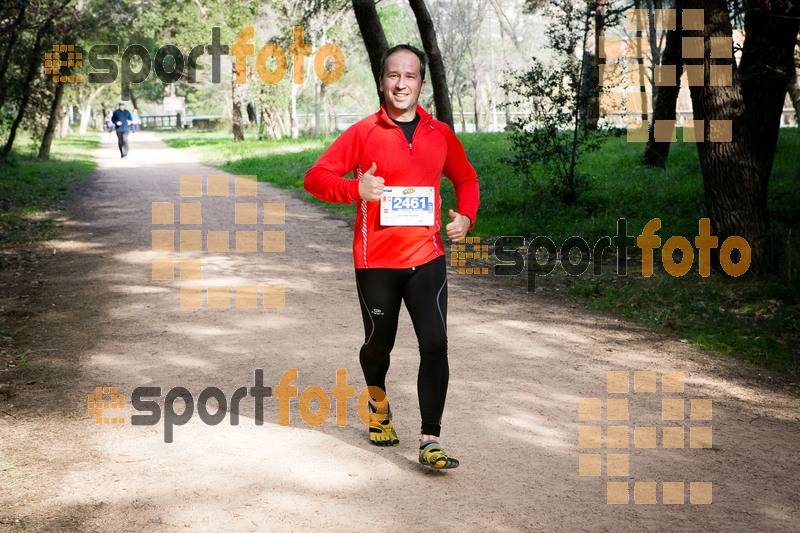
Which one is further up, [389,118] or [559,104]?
[559,104]

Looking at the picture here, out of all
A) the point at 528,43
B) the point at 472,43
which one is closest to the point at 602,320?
the point at 472,43

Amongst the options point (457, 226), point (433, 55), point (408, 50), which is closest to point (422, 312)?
point (457, 226)

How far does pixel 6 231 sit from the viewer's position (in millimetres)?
12656

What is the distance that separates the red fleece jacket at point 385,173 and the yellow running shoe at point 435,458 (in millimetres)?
1005

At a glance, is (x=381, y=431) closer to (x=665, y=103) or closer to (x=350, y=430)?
(x=350, y=430)

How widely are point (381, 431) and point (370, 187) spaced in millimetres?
1602

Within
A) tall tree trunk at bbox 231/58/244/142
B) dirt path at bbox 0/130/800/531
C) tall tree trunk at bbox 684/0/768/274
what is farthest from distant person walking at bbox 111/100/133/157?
tall tree trunk at bbox 684/0/768/274

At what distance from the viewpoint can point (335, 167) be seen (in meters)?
4.12

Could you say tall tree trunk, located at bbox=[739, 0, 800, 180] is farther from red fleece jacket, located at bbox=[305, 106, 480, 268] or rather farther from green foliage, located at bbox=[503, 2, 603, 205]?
red fleece jacket, located at bbox=[305, 106, 480, 268]

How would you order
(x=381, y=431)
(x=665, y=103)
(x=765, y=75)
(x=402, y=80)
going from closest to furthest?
1. (x=402, y=80)
2. (x=381, y=431)
3. (x=765, y=75)
4. (x=665, y=103)

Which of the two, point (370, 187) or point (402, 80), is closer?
point (370, 187)

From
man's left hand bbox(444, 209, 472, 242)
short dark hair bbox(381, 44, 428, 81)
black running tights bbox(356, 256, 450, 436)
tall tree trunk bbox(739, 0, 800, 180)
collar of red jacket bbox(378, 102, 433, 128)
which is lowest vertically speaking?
black running tights bbox(356, 256, 450, 436)

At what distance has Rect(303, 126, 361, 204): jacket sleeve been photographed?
4.04m

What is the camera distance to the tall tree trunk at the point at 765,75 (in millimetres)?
9055
